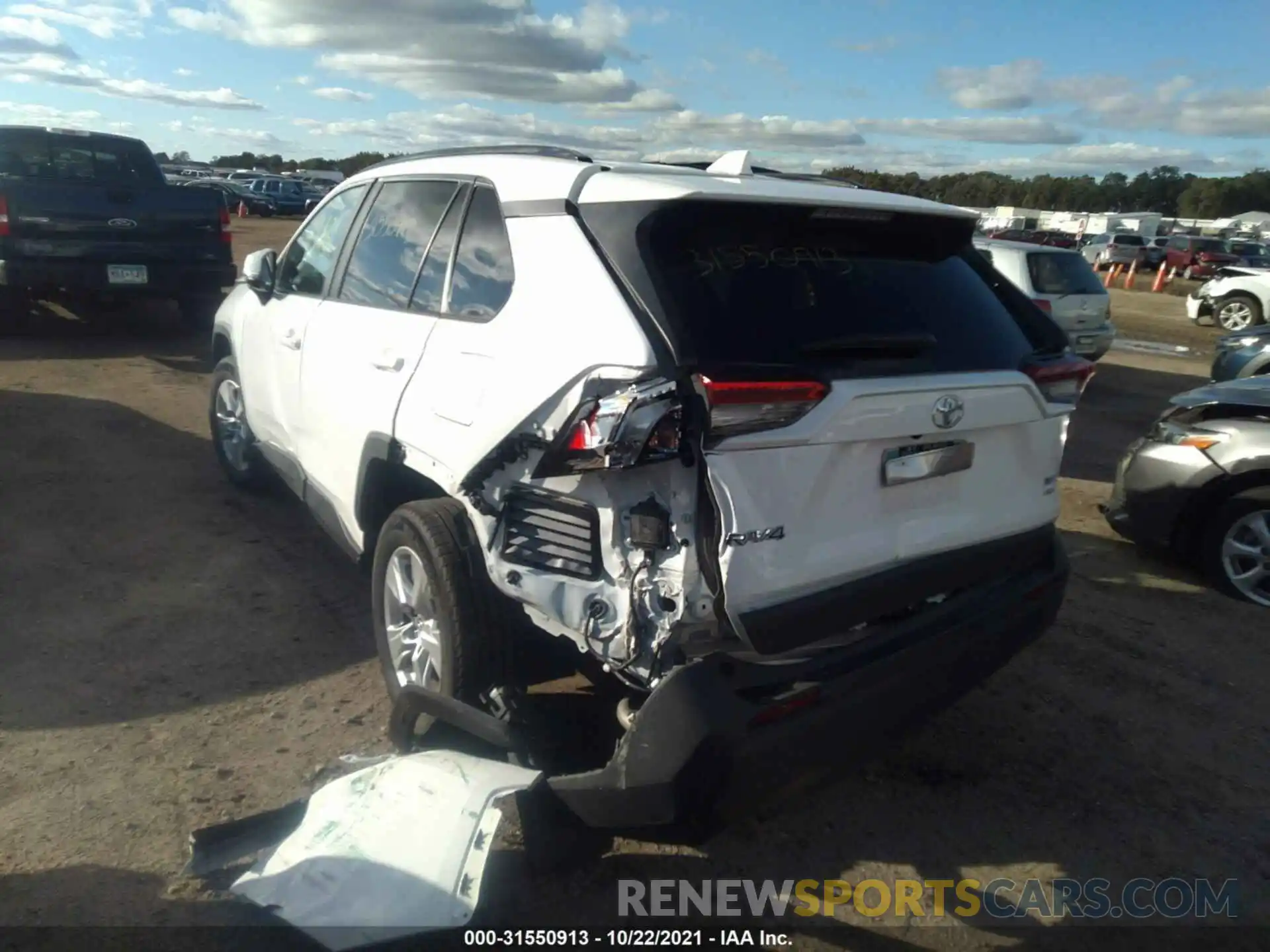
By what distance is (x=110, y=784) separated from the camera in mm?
3354

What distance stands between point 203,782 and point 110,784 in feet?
0.95

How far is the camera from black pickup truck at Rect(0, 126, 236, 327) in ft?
31.5

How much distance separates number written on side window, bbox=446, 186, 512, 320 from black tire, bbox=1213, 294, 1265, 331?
732 inches

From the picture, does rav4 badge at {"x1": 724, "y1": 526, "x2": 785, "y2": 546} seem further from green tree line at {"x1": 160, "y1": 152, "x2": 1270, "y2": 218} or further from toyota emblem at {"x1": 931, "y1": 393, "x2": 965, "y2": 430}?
green tree line at {"x1": 160, "y1": 152, "x2": 1270, "y2": 218}

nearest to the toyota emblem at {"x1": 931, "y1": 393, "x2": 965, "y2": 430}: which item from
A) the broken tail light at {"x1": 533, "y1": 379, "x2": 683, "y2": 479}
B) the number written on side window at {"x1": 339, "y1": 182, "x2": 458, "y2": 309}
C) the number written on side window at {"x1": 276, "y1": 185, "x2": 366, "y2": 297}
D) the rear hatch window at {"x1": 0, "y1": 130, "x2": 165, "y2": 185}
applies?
the broken tail light at {"x1": 533, "y1": 379, "x2": 683, "y2": 479}

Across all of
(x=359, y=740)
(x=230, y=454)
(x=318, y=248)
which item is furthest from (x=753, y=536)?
(x=230, y=454)

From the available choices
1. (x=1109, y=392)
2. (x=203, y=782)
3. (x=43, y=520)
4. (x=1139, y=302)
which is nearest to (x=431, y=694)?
(x=203, y=782)

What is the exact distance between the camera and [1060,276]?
12336 millimetres

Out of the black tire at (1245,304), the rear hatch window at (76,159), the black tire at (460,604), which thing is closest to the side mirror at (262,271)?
the black tire at (460,604)

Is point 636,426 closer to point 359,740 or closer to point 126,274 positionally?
point 359,740

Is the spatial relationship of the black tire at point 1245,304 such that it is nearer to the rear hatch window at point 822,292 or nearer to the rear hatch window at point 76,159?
the rear hatch window at point 76,159

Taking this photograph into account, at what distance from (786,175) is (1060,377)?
1182 millimetres

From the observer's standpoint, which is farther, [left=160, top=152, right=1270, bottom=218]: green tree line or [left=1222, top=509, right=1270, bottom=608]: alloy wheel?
[left=160, top=152, right=1270, bottom=218]: green tree line

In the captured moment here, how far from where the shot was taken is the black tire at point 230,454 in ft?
19.2
